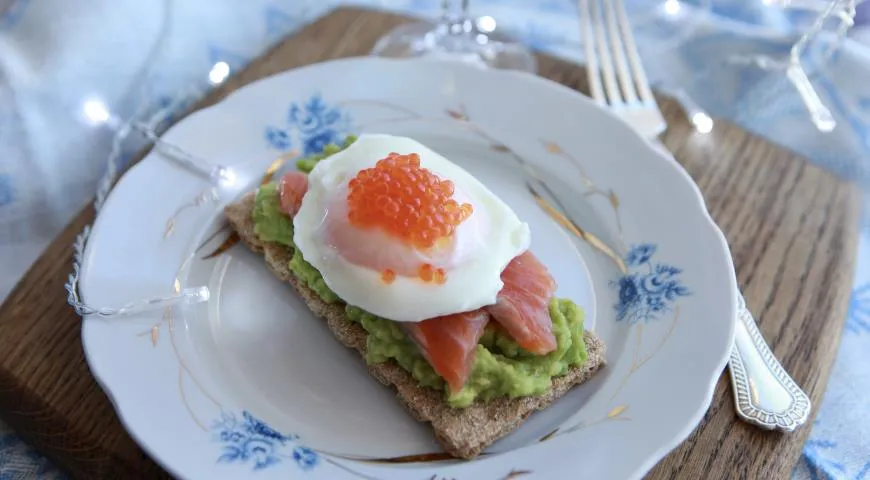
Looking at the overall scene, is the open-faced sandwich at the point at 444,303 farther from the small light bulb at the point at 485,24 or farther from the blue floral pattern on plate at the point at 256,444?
the small light bulb at the point at 485,24

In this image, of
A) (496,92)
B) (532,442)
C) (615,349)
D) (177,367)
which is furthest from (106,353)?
(496,92)

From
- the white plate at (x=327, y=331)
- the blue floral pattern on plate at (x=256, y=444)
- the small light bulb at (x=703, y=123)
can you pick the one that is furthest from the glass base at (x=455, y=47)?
the blue floral pattern on plate at (x=256, y=444)

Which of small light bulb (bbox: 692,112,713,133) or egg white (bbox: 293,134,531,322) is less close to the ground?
egg white (bbox: 293,134,531,322)

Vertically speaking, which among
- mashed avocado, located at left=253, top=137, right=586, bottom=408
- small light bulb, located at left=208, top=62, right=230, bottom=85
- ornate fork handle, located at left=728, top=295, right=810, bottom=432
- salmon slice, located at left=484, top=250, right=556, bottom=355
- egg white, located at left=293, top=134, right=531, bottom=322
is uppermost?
egg white, located at left=293, top=134, right=531, bottom=322

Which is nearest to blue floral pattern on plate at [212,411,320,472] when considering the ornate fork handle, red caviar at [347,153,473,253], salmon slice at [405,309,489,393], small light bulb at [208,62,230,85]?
salmon slice at [405,309,489,393]

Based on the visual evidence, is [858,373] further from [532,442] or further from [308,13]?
[308,13]

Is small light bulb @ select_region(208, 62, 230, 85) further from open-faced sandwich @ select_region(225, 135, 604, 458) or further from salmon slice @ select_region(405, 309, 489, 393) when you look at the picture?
salmon slice @ select_region(405, 309, 489, 393)
